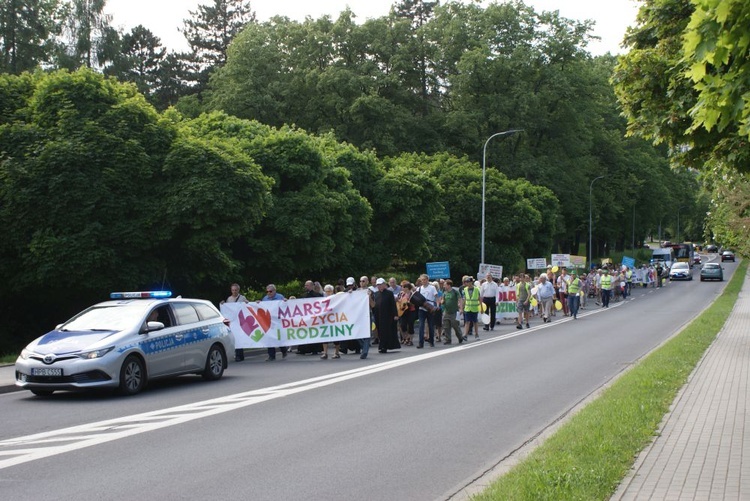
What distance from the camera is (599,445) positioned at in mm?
8648

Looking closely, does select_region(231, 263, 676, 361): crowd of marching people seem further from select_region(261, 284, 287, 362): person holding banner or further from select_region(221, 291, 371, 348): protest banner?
select_region(221, 291, 371, 348): protest banner

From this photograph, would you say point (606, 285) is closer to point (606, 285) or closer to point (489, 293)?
point (606, 285)

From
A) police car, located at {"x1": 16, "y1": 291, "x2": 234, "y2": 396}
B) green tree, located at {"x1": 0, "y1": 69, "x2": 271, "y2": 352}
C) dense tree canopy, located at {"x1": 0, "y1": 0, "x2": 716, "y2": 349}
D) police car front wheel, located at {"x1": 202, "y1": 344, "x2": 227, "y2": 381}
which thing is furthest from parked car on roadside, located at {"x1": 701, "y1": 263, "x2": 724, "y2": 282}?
police car front wheel, located at {"x1": 202, "y1": 344, "x2": 227, "y2": 381}

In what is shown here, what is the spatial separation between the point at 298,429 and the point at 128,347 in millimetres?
4294

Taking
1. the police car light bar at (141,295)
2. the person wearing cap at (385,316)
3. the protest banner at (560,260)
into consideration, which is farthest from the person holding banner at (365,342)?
the protest banner at (560,260)

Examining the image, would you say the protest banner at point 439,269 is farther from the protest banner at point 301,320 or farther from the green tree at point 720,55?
the green tree at point 720,55

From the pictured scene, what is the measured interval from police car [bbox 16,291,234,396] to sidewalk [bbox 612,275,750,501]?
7797 millimetres

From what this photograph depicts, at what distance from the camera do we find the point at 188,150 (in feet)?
82.2

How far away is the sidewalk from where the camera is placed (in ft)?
22.8

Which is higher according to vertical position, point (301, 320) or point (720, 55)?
point (720, 55)

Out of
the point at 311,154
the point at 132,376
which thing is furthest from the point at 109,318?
the point at 311,154

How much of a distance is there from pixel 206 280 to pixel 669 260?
254 feet

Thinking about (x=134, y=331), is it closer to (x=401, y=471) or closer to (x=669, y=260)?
(x=401, y=471)

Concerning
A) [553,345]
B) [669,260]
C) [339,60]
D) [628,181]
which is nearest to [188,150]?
[553,345]
